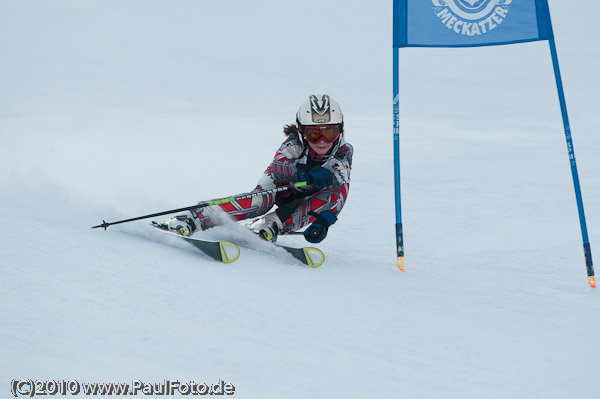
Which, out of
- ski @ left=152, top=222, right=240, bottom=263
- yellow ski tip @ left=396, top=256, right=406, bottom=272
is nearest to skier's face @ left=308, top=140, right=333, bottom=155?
yellow ski tip @ left=396, top=256, right=406, bottom=272

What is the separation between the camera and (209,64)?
16.8 meters

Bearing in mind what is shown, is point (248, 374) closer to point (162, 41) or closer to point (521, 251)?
point (521, 251)

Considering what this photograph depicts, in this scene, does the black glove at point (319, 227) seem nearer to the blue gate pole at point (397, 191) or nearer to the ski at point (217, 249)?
the blue gate pole at point (397, 191)

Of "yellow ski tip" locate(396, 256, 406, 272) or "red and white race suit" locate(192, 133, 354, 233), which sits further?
"red and white race suit" locate(192, 133, 354, 233)

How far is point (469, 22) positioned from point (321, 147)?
4.03 ft

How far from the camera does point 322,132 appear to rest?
169 inches

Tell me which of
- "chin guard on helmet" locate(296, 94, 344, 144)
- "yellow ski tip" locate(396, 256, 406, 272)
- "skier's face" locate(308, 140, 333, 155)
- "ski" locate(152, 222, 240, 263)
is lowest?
"yellow ski tip" locate(396, 256, 406, 272)

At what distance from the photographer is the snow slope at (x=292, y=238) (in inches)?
91.4

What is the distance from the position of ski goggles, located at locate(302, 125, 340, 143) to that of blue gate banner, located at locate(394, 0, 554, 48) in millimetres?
686

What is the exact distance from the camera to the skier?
416cm

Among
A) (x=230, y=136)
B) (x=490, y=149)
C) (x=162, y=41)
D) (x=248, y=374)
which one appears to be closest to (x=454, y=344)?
(x=248, y=374)

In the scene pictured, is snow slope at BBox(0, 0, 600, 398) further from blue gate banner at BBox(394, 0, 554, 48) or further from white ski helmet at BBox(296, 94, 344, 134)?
blue gate banner at BBox(394, 0, 554, 48)

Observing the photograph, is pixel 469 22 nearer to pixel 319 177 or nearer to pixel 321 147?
pixel 321 147

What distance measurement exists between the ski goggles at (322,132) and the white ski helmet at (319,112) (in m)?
0.03
